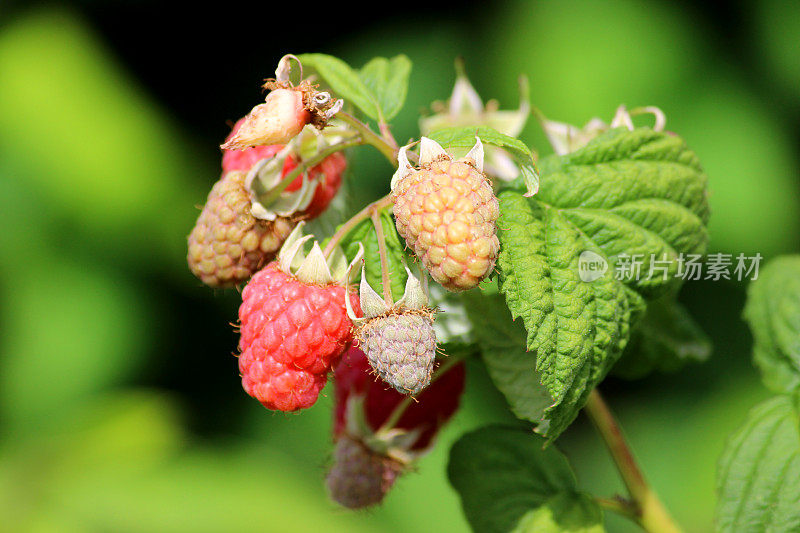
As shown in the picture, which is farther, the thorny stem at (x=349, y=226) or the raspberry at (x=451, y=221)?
the thorny stem at (x=349, y=226)

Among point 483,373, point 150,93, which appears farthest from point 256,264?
point 150,93

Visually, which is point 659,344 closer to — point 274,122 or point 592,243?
point 592,243

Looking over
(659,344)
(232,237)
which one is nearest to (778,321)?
(659,344)

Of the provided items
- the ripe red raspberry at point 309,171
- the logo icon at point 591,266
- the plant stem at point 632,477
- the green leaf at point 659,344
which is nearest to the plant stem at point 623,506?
the plant stem at point 632,477

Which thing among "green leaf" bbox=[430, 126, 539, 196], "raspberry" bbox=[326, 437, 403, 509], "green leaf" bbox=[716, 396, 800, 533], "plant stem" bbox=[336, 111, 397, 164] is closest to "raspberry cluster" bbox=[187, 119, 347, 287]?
"plant stem" bbox=[336, 111, 397, 164]

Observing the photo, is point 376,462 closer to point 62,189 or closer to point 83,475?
point 83,475

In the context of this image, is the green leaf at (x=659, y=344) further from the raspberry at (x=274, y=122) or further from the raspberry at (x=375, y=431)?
the raspberry at (x=274, y=122)

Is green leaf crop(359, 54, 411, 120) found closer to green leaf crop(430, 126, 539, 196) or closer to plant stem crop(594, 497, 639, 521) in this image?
green leaf crop(430, 126, 539, 196)
